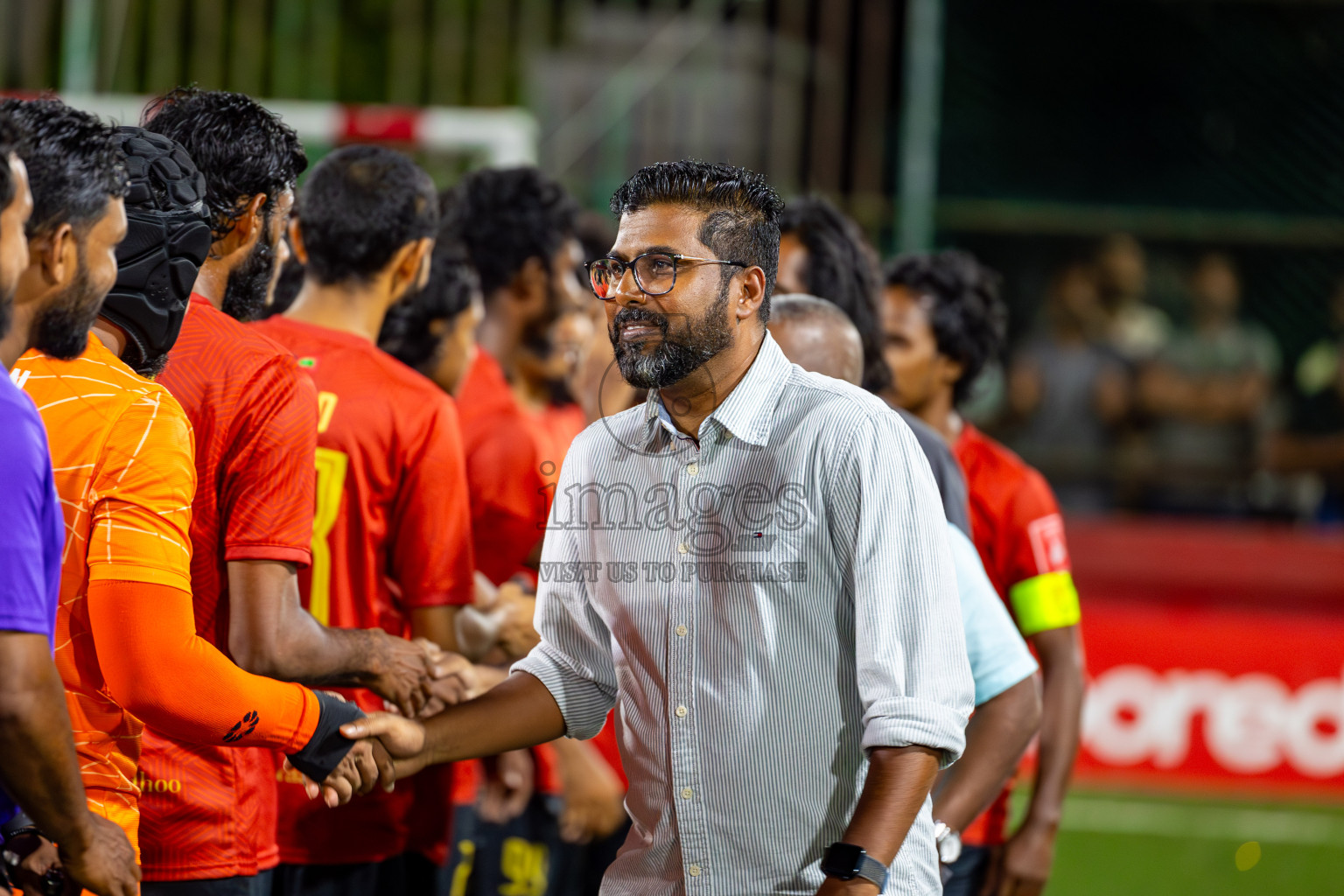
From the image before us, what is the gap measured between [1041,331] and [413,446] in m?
6.36

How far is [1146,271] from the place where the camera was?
8.86 metres

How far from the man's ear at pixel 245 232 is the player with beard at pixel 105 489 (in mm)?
378

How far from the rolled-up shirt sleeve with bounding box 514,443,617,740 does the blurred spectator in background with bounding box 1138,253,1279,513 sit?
6671mm

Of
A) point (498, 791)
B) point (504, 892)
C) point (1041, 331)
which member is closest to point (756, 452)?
point (498, 791)

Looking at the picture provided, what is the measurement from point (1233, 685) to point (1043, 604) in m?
3.83

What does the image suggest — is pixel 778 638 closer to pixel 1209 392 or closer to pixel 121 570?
pixel 121 570

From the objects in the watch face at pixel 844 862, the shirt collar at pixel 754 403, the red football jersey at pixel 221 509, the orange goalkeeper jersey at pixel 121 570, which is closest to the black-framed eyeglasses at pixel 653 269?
the shirt collar at pixel 754 403

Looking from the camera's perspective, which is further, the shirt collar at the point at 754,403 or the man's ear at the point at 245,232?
the man's ear at the point at 245,232

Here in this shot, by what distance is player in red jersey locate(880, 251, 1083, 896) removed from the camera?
12.6ft

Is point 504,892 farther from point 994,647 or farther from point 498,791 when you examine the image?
point 994,647

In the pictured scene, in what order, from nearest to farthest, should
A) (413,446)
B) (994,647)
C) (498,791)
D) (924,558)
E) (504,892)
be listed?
(924,558), (994,647), (413,446), (498,791), (504,892)

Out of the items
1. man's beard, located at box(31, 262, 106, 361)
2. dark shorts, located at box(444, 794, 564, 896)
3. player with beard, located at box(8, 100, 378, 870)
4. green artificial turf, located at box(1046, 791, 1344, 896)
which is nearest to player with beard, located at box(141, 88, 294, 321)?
player with beard, located at box(8, 100, 378, 870)

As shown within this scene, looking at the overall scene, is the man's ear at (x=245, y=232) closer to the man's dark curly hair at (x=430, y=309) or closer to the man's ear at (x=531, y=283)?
the man's dark curly hair at (x=430, y=309)

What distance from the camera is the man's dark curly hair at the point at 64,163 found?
2170mm
